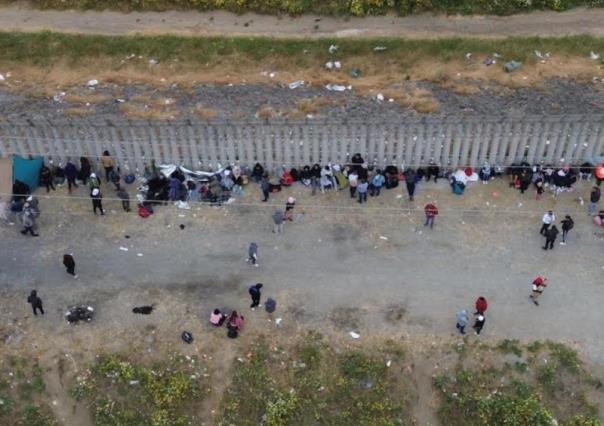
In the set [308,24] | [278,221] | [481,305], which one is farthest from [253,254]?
[308,24]

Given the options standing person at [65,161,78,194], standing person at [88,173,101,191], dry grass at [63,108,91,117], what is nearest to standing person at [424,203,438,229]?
standing person at [88,173,101,191]

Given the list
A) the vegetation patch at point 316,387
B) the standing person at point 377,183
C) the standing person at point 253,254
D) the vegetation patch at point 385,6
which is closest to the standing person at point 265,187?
the standing person at point 253,254

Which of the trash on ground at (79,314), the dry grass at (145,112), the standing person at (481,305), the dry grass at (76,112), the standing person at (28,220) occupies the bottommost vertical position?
the trash on ground at (79,314)

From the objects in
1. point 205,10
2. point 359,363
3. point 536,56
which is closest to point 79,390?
point 359,363

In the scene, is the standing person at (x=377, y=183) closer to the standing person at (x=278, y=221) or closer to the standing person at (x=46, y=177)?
the standing person at (x=278, y=221)

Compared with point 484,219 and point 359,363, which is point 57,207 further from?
point 484,219

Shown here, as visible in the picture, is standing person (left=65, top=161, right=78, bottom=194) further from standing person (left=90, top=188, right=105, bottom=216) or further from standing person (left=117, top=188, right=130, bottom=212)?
standing person (left=117, top=188, right=130, bottom=212)

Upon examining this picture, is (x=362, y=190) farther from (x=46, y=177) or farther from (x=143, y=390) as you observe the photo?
(x=46, y=177)
